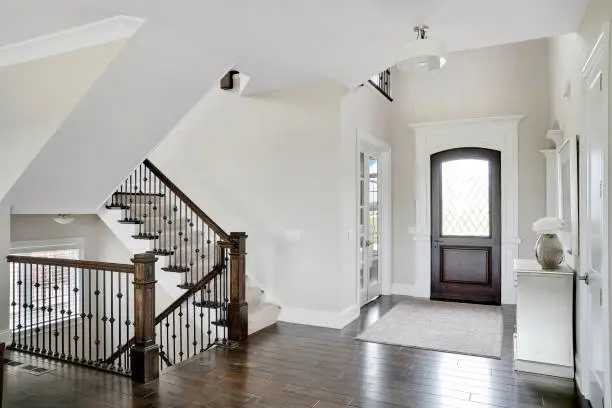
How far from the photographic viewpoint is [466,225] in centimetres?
645

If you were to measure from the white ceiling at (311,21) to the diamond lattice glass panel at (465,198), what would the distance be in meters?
2.82

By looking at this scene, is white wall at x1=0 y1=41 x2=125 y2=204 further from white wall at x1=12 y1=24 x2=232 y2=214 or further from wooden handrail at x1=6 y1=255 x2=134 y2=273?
wooden handrail at x1=6 y1=255 x2=134 y2=273

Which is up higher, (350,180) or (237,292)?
(350,180)

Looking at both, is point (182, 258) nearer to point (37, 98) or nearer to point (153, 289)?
point (153, 289)

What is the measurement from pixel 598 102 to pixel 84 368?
14.5 ft

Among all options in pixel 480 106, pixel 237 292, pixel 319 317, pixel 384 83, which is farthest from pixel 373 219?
pixel 237 292

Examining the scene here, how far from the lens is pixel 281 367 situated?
3.72 metres

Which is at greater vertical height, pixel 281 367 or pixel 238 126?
pixel 238 126

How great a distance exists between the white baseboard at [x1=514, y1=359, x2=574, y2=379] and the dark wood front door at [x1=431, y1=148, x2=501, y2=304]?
2.78 meters

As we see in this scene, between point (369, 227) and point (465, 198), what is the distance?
154cm

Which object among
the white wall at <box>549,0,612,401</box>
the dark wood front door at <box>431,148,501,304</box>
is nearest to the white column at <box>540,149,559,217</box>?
the dark wood front door at <box>431,148,501,304</box>

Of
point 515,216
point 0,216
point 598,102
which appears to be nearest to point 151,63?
point 0,216

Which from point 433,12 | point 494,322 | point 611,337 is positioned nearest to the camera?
point 611,337

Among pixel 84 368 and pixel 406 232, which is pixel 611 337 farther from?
pixel 406 232
